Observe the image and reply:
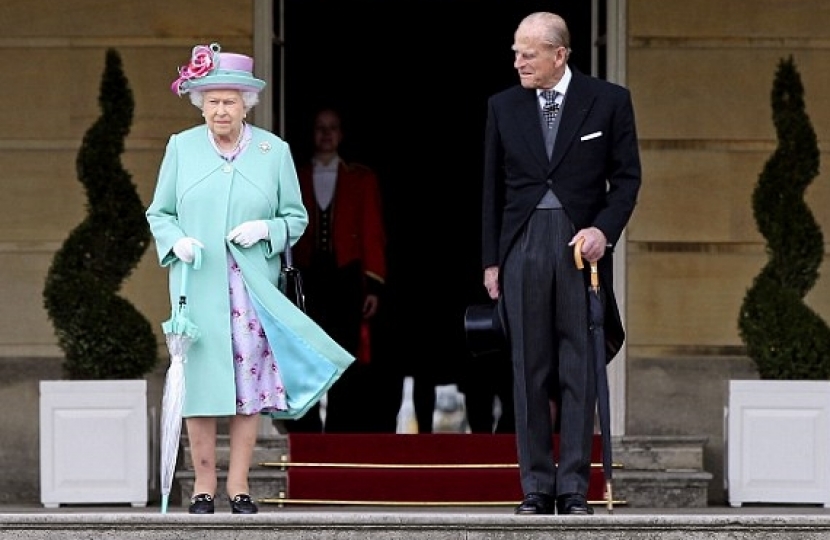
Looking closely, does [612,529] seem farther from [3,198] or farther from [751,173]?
[3,198]

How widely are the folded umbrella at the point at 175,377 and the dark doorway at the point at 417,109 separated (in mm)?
5683

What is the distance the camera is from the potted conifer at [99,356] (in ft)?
34.9

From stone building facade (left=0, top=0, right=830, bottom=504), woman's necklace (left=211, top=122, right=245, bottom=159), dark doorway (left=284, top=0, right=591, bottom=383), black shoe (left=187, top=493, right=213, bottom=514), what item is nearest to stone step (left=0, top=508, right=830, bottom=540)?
black shoe (left=187, top=493, right=213, bottom=514)

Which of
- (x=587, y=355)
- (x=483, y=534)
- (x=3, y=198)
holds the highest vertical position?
(x=3, y=198)

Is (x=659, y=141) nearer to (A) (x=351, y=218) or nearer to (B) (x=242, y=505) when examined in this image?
(A) (x=351, y=218)

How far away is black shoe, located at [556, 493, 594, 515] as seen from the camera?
780 centimetres

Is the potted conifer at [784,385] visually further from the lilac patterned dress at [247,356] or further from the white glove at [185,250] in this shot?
the white glove at [185,250]

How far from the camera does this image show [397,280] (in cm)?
1387

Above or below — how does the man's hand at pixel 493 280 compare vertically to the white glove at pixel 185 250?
below

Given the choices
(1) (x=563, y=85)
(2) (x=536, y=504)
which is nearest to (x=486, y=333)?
(2) (x=536, y=504)

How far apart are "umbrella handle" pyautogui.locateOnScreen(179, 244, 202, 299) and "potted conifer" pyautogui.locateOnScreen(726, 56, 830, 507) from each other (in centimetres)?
350

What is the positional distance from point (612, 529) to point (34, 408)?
4900 millimetres

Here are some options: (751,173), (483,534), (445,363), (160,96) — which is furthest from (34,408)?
(483,534)

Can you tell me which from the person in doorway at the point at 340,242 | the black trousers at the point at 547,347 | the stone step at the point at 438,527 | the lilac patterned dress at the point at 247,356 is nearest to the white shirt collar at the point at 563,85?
the black trousers at the point at 547,347
